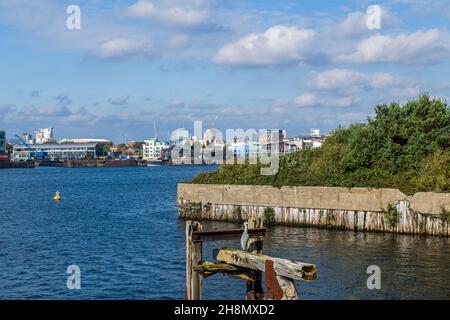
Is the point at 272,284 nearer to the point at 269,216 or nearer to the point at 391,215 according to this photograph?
the point at 391,215

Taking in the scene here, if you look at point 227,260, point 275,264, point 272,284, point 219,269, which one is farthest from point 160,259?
point 275,264

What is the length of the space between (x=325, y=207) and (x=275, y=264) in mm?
36683

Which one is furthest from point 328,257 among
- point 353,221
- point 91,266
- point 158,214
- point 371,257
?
point 158,214

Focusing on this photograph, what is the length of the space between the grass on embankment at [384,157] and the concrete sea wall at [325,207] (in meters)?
1.28

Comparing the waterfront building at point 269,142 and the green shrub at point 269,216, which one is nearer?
the green shrub at point 269,216

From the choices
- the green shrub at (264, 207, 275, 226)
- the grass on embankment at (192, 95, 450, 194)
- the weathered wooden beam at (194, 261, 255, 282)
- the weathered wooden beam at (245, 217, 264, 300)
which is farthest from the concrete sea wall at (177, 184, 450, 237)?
the weathered wooden beam at (194, 261, 255, 282)

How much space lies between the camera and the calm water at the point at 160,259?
29812mm

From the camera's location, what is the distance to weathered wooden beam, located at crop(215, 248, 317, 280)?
1467 cm

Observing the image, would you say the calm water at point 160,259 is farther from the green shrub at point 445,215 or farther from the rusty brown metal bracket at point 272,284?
the rusty brown metal bracket at point 272,284

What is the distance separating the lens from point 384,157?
5538 cm

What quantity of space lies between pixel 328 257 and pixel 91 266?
15.2m

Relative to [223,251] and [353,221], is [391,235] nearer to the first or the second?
[353,221]

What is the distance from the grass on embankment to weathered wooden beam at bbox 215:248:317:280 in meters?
33.8

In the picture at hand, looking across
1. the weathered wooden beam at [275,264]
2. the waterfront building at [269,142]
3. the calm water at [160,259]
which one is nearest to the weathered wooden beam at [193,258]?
the weathered wooden beam at [275,264]
